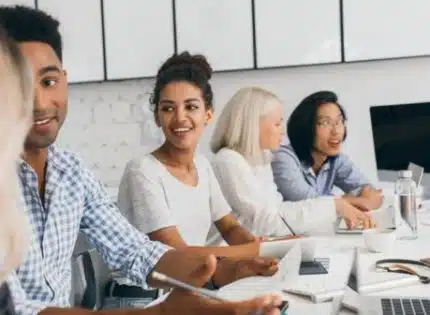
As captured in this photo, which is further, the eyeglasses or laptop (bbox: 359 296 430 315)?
the eyeglasses


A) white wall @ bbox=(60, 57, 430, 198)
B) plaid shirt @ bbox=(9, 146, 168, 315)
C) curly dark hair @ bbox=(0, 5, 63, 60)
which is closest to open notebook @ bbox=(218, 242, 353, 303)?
plaid shirt @ bbox=(9, 146, 168, 315)

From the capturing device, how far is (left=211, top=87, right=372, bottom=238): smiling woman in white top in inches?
92.6

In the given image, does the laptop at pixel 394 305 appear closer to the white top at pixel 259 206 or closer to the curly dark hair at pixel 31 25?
the curly dark hair at pixel 31 25

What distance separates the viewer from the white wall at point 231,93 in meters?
3.76

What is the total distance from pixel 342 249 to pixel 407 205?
1.28 ft

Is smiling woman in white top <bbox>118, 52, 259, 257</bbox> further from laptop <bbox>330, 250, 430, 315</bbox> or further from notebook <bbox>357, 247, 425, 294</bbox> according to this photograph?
laptop <bbox>330, 250, 430, 315</bbox>

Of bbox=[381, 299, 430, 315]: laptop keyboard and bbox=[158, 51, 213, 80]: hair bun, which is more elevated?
bbox=[158, 51, 213, 80]: hair bun

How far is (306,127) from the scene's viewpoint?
301 centimetres

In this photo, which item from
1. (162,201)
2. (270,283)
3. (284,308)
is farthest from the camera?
(162,201)

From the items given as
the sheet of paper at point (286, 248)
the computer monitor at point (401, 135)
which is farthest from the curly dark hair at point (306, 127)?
the sheet of paper at point (286, 248)

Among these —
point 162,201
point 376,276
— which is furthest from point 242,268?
point 162,201

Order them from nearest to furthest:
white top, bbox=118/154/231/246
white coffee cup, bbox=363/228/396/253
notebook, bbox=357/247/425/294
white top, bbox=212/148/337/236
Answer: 1. notebook, bbox=357/247/425/294
2. white coffee cup, bbox=363/228/396/253
3. white top, bbox=118/154/231/246
4. white top, bbox=212/148/337/236

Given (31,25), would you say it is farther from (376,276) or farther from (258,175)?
(258,175)

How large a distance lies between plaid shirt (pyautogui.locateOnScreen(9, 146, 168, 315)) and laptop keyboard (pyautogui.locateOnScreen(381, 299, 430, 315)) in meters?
0.55
